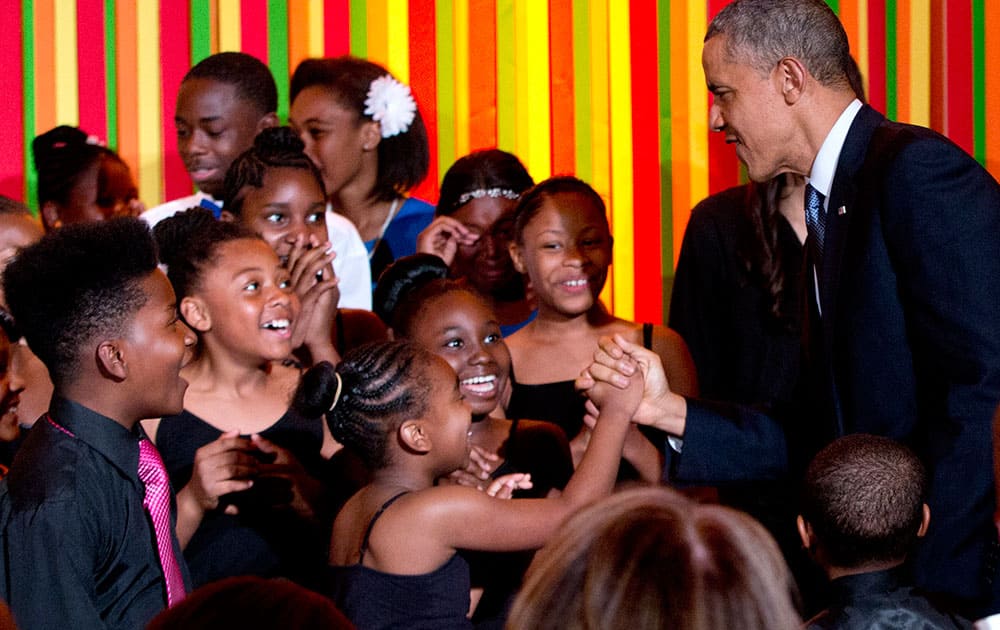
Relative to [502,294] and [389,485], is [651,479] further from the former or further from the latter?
[502,294]

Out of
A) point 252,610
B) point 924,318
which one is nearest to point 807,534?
point 924,318

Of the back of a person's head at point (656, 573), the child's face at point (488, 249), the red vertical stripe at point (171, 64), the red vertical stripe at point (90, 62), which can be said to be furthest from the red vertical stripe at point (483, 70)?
the back of a person's head at point (656, 573)

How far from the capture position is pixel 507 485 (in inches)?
113

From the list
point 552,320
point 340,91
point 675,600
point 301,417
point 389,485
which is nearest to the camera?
point 675,600

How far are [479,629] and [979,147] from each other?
113 inches

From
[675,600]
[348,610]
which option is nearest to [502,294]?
[348,610]

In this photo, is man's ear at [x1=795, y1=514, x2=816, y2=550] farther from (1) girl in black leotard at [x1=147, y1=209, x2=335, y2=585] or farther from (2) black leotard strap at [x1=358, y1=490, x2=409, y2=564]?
(1) girl in black leotard at [x1=147, y1=209, x2=335, y2=585]

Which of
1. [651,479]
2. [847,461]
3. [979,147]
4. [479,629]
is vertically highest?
[979,147]

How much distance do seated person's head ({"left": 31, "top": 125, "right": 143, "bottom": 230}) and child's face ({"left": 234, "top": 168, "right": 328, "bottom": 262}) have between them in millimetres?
742

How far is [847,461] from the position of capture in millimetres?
2578

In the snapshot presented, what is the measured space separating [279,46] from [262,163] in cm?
139

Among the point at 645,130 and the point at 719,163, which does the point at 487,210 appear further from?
the point at 719,163

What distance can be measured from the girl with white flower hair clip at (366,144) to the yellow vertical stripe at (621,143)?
721 mm

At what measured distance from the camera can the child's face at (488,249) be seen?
424 cm
